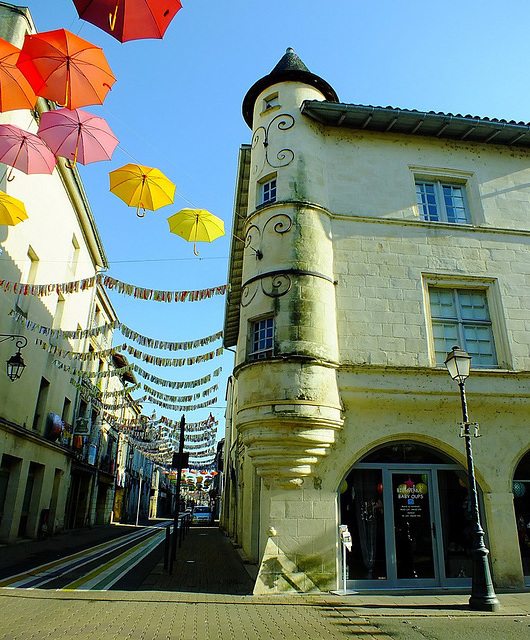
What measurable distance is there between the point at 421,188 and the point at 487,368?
4.98m

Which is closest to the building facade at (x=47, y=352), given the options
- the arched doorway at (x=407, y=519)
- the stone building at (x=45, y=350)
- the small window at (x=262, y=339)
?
the stone building at (x=45, y=350)

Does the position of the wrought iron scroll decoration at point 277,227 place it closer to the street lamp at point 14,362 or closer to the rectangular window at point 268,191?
the rectangular window at point 268,191

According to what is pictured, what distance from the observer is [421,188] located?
12195 mm

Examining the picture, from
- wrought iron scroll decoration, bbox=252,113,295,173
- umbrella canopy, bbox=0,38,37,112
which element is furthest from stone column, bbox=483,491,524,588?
umbrella canopy, bbox=0,38,37,112

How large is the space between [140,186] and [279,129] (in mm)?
4013

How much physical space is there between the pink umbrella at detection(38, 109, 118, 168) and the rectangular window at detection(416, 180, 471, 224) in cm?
777

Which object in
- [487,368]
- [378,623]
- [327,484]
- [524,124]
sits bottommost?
[378,623]

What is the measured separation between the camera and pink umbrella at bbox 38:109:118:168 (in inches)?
370

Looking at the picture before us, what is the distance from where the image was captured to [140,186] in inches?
408

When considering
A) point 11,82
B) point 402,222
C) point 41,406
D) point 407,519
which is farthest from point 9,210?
point 407,519

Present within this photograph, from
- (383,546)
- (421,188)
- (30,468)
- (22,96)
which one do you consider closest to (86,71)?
(22,96)

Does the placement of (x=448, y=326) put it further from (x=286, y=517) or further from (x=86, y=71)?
(x=86, y=71)

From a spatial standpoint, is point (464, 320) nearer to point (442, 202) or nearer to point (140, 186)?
point (442, 202)

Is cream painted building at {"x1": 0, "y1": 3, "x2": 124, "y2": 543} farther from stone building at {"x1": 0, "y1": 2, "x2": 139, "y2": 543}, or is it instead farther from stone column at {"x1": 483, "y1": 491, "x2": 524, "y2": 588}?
stone column at {"x1": 483, "y1": 491, "x2": 524, "y2": 588}
